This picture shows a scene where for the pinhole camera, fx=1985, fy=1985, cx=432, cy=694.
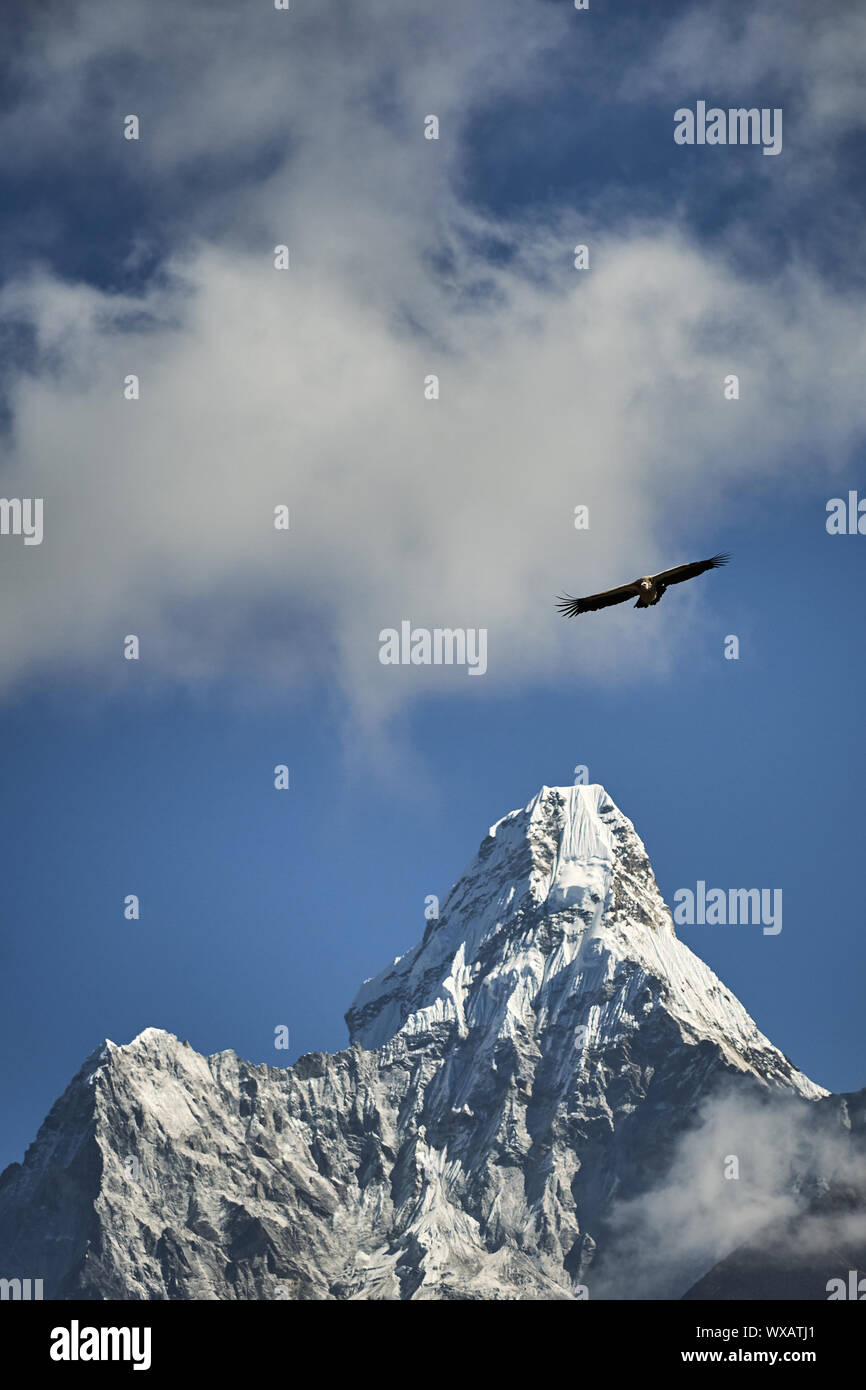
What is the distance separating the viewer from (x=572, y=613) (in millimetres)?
65125

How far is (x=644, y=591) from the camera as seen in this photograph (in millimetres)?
66312

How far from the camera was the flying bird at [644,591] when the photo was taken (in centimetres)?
6412

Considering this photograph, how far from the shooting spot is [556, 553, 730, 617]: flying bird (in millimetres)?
64125
